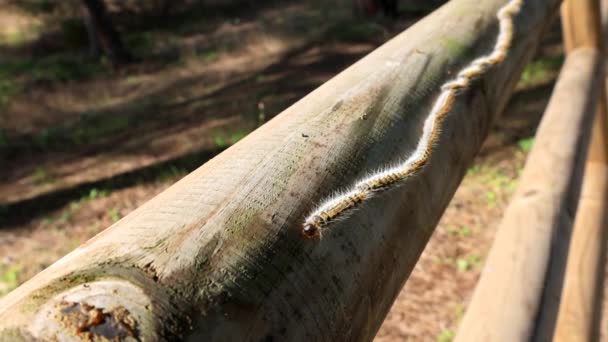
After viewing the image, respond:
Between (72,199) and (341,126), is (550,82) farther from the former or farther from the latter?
(341,126)

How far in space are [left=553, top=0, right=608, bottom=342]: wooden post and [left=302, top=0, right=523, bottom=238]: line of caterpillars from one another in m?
1.25

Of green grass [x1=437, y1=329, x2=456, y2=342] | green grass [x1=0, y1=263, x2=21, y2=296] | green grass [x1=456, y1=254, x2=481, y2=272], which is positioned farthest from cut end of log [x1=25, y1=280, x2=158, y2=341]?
green grass [x1=0, y1=263, x2=21, y2=296]

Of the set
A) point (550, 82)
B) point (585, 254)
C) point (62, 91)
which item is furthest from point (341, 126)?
point (62, 91)

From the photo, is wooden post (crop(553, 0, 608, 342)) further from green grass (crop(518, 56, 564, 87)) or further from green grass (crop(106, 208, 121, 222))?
green grass (crop(106, 208, 121, 222))

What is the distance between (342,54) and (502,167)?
5.05m

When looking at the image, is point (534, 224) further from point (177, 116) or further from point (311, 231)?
point (177, 116)

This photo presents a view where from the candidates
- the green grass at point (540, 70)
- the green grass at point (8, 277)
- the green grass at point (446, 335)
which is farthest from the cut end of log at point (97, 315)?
the green grass at point (540, 70)

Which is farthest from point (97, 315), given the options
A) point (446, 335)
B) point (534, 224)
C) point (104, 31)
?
point (104, 31)

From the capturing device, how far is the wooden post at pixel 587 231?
231cm

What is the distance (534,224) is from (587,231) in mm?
1362

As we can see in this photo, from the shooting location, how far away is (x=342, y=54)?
9883 millimetres

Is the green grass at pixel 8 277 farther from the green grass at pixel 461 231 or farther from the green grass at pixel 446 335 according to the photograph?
the green grass at pixel 461 231

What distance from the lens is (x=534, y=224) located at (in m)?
1.62

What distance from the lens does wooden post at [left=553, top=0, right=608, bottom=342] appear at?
2307 mm
